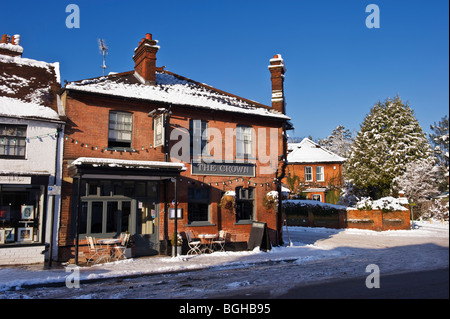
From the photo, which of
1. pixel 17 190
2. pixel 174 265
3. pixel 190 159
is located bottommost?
pixel 174 265

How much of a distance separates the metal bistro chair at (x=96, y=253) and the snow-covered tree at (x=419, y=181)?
24.0m

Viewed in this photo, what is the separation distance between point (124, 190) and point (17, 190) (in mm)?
3695

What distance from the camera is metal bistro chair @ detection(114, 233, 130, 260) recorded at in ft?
43.8

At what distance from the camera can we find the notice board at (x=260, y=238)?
15859mm

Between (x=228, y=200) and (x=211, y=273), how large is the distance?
16.5 feet

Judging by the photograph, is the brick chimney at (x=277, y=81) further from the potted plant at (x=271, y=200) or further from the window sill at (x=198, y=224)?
the window sill at (x=198, y=224)

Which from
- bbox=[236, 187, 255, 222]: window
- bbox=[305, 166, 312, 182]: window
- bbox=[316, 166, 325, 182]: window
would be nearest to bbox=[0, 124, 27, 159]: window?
bbox=[236, 187, 255, 222]: window

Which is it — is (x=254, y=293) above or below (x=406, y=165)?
below

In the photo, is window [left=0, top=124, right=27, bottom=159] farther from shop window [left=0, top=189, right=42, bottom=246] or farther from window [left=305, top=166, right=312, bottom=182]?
window [left=305, top=166, right=312, bottom=182]

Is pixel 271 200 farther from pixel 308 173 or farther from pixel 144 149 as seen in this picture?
pixel 308 173

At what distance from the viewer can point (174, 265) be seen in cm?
1231
